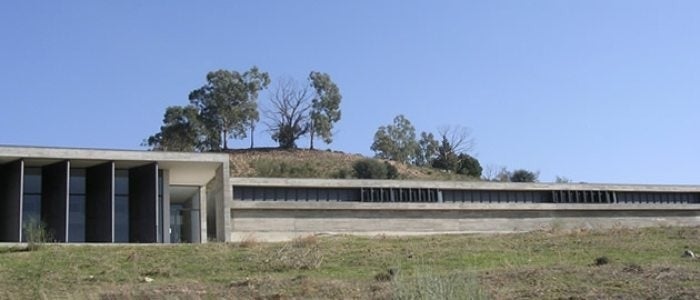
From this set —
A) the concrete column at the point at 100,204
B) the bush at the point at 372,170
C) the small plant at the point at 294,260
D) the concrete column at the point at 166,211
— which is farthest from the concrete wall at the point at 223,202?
the bush at the point at 372,170

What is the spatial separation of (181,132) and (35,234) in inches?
1950

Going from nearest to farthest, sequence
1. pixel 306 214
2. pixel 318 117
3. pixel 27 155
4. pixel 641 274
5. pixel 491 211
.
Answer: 1. pixel 641 274
2. pixel 27 155
3. pixel 306 214
4. pixel 491 211
5. pixel 318 117

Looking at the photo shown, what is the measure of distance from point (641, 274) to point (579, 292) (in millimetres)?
3028

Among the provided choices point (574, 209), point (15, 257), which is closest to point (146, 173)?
point (15, 257)

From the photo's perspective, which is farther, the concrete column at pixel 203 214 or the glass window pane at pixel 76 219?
the concrete column at pixel 203 214

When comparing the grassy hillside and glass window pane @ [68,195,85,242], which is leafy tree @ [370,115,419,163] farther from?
glass window pane @ [68,195,85,242]

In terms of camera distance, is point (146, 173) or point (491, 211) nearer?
point (146, 173)

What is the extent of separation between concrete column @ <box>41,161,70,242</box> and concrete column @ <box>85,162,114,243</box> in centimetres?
A: 143

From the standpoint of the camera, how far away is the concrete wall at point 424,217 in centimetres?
4831

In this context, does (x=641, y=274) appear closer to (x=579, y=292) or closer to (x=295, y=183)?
(x=579, y=292)

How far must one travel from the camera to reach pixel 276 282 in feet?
66.5

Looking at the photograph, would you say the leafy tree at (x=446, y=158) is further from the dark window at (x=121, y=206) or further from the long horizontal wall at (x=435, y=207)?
the dark window at (x=121, y=206)

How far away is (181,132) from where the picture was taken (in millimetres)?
84250

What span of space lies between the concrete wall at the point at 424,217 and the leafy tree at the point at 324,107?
40.5 meters
